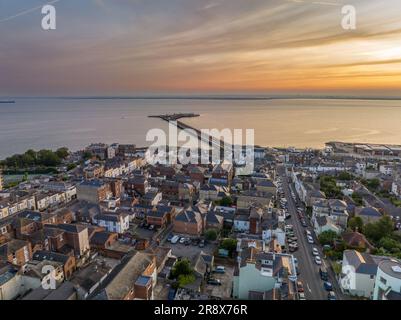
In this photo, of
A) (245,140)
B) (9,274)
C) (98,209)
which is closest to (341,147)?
(245,140)

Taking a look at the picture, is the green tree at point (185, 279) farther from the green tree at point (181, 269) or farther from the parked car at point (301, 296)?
the parked car at point (301, 296)

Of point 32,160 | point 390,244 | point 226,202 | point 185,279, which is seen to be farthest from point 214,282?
point 32,160

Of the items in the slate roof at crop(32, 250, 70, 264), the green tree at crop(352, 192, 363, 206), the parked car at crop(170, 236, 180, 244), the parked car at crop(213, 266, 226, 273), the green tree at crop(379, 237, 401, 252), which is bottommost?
the parked car at crop(213, 266, 226, 273)

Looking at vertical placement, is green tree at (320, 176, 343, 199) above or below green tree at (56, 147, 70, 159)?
below

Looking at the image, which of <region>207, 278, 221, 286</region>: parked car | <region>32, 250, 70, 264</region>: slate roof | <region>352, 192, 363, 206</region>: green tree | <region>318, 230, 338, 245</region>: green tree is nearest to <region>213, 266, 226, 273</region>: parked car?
<region>207, 278, 221, 286</region>: parked car

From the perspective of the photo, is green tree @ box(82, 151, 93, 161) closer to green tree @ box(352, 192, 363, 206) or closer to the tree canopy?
the tree canopy

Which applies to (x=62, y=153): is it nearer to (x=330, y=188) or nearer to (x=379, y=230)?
(x=330, y=188)

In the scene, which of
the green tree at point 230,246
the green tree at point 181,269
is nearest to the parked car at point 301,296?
the green tree at point 230,246
